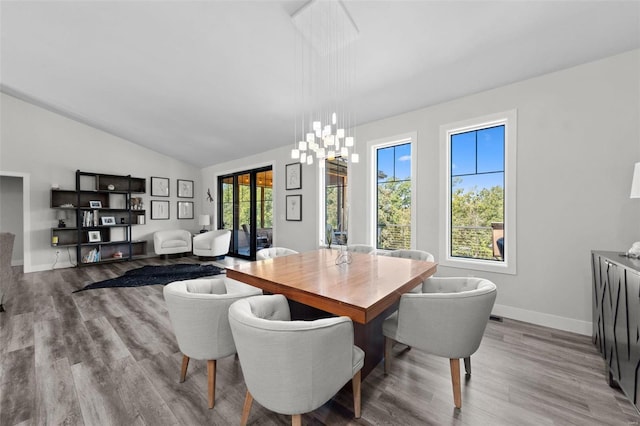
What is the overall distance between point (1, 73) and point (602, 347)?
8.52m

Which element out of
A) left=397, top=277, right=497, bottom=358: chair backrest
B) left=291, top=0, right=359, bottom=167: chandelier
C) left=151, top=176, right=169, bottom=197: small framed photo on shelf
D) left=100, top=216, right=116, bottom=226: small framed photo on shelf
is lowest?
left=397, top=277, right=497, bottom=358: chair backrest

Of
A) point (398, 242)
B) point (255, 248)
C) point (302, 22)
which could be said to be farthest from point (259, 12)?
point (255, 248)

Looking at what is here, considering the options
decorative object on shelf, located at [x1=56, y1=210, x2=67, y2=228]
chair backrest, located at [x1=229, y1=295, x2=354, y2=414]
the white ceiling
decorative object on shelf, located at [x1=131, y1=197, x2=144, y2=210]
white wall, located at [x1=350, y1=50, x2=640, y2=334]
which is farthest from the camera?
decorative object on shelf, located at [x1=131, y1=197, x2=144, y2=210]

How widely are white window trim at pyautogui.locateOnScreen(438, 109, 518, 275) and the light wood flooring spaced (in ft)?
2.32

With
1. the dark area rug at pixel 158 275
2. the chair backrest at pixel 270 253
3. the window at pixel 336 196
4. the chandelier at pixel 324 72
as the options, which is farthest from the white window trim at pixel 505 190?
the dark area rug at pixel 158 275

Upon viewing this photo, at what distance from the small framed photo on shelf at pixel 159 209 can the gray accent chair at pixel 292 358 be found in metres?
6.91

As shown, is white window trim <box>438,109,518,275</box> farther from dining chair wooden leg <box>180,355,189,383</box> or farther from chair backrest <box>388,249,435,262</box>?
dining chair wooden leg <box>180,355,189,383</box>

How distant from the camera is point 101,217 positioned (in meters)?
5.84

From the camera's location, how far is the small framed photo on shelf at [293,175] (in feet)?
16.5

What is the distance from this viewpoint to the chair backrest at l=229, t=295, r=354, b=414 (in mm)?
1045

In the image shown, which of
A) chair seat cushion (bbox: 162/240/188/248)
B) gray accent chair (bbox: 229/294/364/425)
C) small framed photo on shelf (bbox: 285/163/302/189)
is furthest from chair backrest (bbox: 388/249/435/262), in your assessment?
chair seat cushion (bbox: 162/240/188/248)

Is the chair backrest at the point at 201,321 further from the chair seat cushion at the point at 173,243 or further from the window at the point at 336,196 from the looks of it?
the chair seat cushion at the point at 173,243

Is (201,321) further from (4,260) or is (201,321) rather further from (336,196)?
(4,260)

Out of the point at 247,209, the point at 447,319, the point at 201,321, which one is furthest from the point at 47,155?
the point at 447,319
